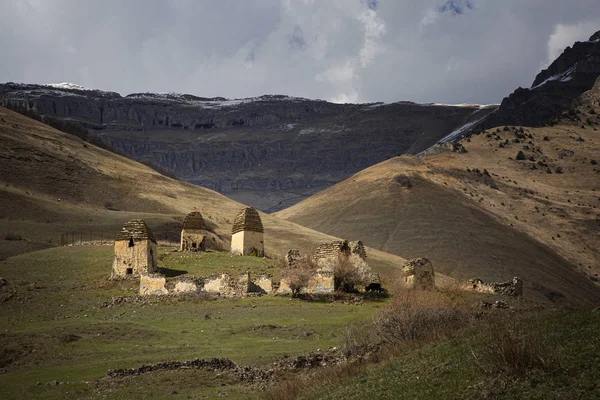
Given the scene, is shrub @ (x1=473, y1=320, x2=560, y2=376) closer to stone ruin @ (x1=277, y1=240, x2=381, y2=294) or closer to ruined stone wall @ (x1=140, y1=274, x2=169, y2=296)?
stone ruin @ (x1=277, y1=240, x2=381, y2=294)

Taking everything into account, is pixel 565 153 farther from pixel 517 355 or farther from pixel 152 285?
pixel 517 355

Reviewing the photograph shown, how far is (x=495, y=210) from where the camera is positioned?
96.9m

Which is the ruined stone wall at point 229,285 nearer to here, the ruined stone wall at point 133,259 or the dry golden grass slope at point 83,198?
the ruined stone wall at point 133,259

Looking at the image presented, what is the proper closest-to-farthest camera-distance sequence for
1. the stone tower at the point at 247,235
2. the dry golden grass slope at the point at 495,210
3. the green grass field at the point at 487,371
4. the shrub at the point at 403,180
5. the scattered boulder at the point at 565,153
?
the green grass field at the point at 487,371 → the stone tower at the point at 247,235 → the dry golden grass slope at the point at 495,210 → the shrub at the point at 403,180 → the scattered boulder at the point at 565,153

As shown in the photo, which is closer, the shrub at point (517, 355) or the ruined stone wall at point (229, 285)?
the shrub at point (517, 355)

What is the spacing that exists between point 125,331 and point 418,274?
47.6ft

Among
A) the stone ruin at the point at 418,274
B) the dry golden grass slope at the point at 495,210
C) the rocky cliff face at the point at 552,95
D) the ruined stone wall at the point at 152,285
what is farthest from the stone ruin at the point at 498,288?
the rocky cliff face at the point at 552,95

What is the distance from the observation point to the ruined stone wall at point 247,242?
46.9 meters

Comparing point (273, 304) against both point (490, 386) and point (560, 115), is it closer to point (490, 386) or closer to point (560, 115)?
point (490, 386)

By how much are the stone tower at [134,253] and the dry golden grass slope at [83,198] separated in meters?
9.18

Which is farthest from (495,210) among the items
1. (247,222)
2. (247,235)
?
(247,235)

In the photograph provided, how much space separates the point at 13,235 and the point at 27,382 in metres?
31.5

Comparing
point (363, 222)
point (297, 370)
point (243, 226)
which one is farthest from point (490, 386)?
point (363, 222)

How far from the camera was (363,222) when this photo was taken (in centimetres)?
9231
